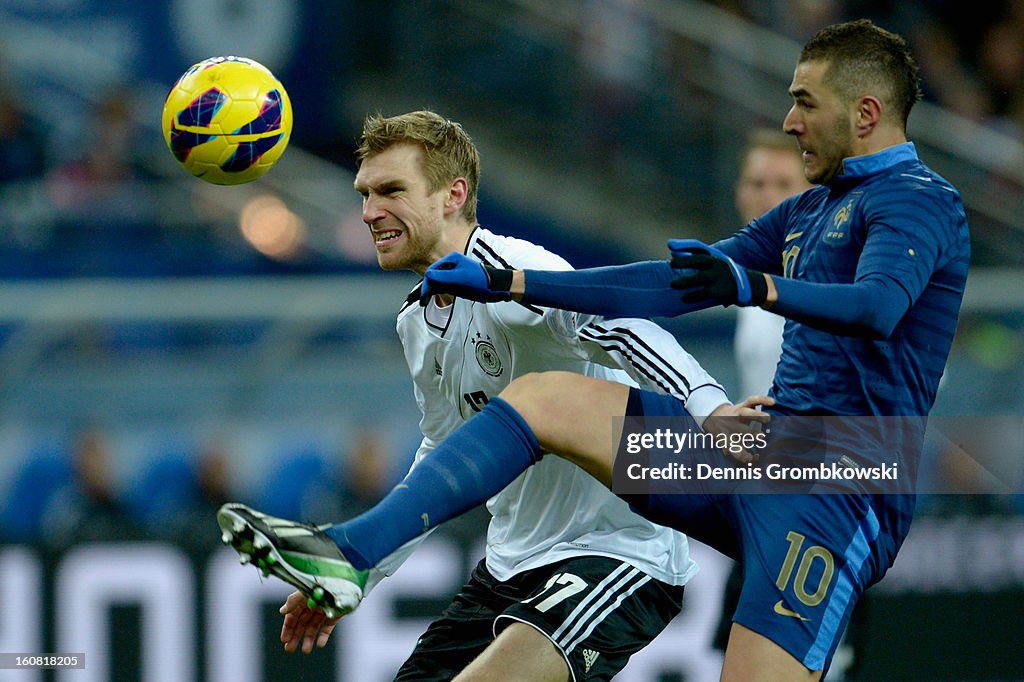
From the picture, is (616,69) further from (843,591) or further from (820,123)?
(843,591)

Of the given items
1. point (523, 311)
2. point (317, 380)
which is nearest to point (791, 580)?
point (523, 311)

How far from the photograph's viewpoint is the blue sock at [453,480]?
11.2 feet

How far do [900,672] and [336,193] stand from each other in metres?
5.19

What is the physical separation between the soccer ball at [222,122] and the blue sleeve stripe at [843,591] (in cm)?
226

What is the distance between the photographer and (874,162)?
3709 mm

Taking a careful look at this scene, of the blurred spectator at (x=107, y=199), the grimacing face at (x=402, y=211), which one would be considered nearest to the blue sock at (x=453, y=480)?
the grimacing face at (x=402, y=211)

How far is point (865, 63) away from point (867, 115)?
0.14 m

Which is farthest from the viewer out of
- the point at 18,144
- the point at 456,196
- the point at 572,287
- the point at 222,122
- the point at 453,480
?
the point at 18,144

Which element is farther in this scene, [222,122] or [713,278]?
[222,122]

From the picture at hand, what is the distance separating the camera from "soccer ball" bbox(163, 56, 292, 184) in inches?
177

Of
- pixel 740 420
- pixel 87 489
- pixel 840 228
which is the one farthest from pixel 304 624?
pixel 87 489

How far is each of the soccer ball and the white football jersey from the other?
76 centimetres

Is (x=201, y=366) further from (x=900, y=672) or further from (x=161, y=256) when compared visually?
(x=900, y=672)

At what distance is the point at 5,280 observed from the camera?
919 centimetres
